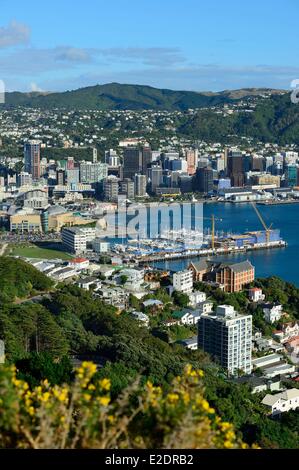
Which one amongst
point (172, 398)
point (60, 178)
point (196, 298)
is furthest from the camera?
point (60, 178)

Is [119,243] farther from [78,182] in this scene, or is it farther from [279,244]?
[78,182]

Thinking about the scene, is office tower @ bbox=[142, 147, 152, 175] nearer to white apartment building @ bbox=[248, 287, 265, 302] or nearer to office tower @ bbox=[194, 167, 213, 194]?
office tower @ bbox=[194, 167, 213, 194]

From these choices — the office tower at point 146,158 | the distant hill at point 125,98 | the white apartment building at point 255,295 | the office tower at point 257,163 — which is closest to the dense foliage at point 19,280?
the white apartment building at point 255,295

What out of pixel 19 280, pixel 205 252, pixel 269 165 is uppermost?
pixel 269 165

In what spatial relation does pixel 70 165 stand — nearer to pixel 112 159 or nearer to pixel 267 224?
pixel 112 159

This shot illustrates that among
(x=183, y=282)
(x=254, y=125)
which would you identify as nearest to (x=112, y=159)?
(x=254, y=125)

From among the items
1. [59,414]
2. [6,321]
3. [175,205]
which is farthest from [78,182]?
[59,414]

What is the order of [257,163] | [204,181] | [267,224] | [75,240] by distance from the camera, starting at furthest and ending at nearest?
[257,163] < [204,181] < [267,224] < [75,240]

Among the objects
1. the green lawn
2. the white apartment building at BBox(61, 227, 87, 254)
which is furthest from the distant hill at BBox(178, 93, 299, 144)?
the green lawn
